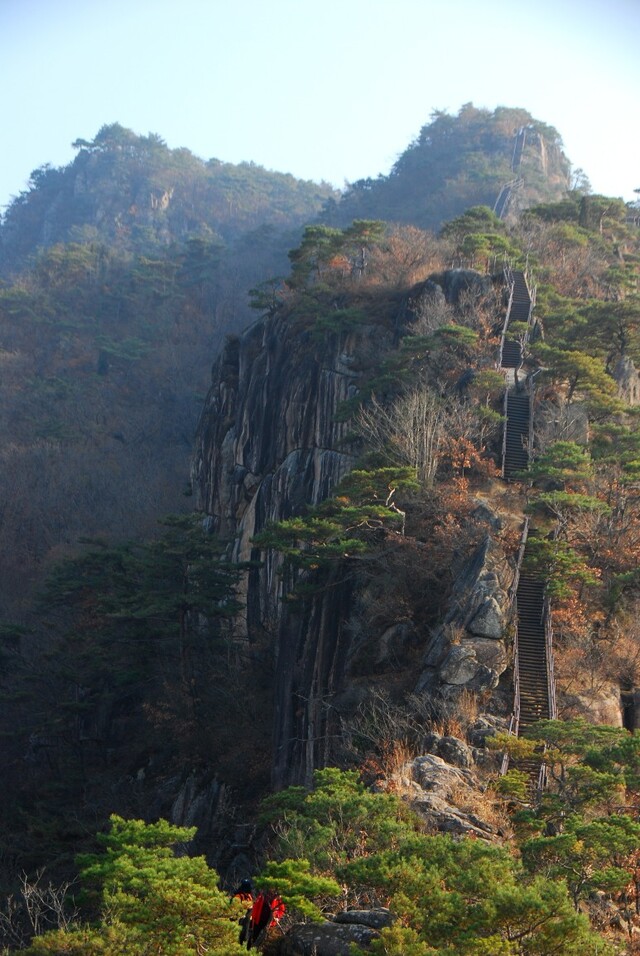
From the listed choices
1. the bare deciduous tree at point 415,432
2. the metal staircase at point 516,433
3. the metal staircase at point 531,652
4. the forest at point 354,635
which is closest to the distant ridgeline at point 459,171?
the forest at point 354,635

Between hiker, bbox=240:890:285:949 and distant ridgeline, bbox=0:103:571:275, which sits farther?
distant ridgeline, bbox=0:103:571:275

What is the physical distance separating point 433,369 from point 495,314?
4.12 meters

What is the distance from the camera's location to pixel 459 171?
299 feet

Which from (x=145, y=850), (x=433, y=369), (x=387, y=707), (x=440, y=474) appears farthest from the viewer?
(x=433, y=369)

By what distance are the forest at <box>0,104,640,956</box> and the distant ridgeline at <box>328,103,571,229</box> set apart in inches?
900

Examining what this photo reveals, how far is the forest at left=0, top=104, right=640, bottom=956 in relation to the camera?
1420cm

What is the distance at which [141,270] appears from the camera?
278 ft

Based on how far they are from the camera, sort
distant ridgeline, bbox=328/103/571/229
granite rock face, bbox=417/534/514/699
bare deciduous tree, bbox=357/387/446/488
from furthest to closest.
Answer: distant ridgeline, bbox=328/103/571/229 < bare deciduous tree, bbox=357/387/446/488 < granite rock face, bbox=417/534/514/699

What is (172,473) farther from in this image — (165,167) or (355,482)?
(165,167)

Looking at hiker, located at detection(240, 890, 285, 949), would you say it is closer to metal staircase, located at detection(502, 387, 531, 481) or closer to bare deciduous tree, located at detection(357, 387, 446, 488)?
bare deciduous tree, located at detection(357, 387, 446, 488)

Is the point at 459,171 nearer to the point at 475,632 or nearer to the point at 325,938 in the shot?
the point at 475,632

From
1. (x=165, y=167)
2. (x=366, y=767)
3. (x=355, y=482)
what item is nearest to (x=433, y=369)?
(x=355, y=482)

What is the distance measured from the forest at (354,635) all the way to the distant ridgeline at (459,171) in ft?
75.0

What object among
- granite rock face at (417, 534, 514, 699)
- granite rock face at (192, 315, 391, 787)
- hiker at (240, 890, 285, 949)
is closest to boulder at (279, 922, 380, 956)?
hiker at (240, 890, 285, 949)
